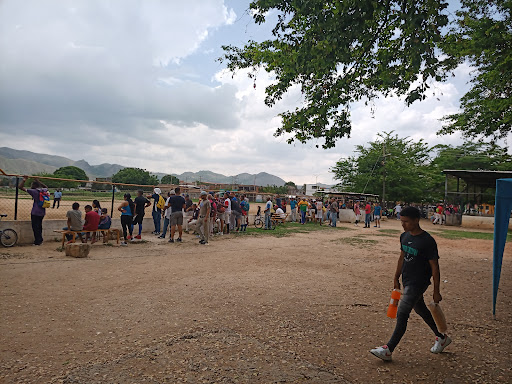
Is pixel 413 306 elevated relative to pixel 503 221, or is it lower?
lower

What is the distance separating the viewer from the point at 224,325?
4320mm

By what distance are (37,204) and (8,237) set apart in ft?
3.66

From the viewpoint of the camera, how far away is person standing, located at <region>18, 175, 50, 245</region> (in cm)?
927

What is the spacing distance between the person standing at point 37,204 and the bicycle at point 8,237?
0.48 meters

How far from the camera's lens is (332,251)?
11211 mm

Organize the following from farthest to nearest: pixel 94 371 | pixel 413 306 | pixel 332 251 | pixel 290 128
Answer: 1. pixel 332 251
2. pixel 290 128
3. pixel 413 306
4. pixel 94 371

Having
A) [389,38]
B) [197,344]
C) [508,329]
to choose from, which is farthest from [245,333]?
[389,38]

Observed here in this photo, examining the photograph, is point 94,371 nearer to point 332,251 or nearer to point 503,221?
point 503,221

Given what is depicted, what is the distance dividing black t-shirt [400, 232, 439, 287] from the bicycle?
9.98 meters

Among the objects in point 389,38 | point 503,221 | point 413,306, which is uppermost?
point 389,38

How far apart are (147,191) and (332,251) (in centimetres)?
799

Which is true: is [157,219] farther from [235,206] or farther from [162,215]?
[235,206]

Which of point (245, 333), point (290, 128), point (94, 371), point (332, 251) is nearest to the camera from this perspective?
point (94, 371)

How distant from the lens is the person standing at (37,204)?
365 inches
